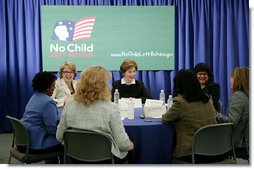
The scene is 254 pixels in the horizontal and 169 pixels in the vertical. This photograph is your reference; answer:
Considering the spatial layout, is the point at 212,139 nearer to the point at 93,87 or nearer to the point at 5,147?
the point at 93,87

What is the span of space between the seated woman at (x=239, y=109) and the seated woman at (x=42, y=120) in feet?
4.30

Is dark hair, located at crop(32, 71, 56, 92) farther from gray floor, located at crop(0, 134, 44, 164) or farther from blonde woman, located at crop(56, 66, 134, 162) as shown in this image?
gray floor, located at crop(0, 134, 44, 164)

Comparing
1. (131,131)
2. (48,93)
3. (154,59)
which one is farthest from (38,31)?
(131,131)

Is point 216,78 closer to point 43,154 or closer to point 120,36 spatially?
point 120,36

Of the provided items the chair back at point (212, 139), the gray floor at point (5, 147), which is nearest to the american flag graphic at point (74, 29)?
the gray floor at point (5, 147)

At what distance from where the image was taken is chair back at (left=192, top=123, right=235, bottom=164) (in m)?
2.29

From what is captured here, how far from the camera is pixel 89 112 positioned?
217cm

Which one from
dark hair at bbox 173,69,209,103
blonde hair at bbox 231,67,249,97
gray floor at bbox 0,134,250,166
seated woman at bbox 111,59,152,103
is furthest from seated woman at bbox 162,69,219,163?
gray floor at bbox 0,134,250,166

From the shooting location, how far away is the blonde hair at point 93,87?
7.22 feet

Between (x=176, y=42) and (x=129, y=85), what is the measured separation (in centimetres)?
176

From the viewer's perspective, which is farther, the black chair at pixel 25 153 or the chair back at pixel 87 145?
the black chair at pixel 25 153

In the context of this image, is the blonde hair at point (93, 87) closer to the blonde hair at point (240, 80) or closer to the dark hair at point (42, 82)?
the dark hair at point (42, 82)

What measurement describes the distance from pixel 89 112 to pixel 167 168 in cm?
138

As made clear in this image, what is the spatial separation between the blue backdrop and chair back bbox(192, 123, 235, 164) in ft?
9.65
